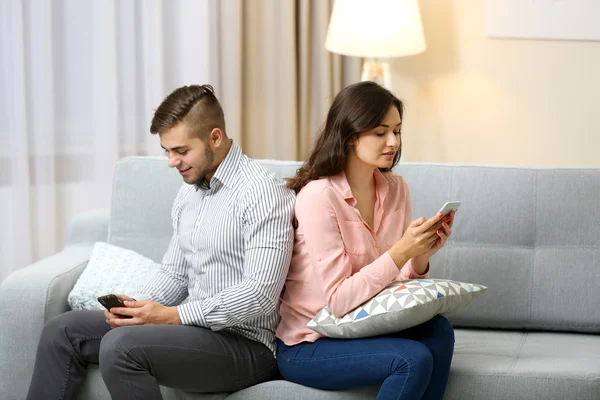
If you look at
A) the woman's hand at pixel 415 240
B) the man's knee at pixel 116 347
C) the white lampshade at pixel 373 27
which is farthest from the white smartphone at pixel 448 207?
the white lampshade at pixel 373 27

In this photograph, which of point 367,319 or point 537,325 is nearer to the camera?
point 367,319

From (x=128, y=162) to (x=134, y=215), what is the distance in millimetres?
176

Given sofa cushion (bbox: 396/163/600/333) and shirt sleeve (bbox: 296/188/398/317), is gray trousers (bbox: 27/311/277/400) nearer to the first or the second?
shirt sleeve (bbox: 296/188/398/317)

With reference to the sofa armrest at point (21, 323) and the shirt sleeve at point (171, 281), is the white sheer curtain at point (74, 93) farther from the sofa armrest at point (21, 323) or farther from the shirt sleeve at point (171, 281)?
the shirt sleeve at point (171, 281)

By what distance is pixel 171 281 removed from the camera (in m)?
2.36

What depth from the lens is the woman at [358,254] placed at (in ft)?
6.59

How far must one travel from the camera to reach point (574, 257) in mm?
2514

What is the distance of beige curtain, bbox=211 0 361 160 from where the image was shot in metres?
3.84

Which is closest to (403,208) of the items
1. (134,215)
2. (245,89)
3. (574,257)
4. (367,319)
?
(367,319)

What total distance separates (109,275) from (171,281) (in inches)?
8.8

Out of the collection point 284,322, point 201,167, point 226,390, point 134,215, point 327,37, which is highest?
point 327,37

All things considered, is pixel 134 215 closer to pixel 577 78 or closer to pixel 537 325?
pixel 537 325

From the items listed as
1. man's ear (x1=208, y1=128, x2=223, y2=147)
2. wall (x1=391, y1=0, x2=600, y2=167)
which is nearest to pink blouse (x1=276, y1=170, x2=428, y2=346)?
man's ear (x1=208, y1=128, x2=223, y2=147)

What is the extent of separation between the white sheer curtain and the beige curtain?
0.47 ft
